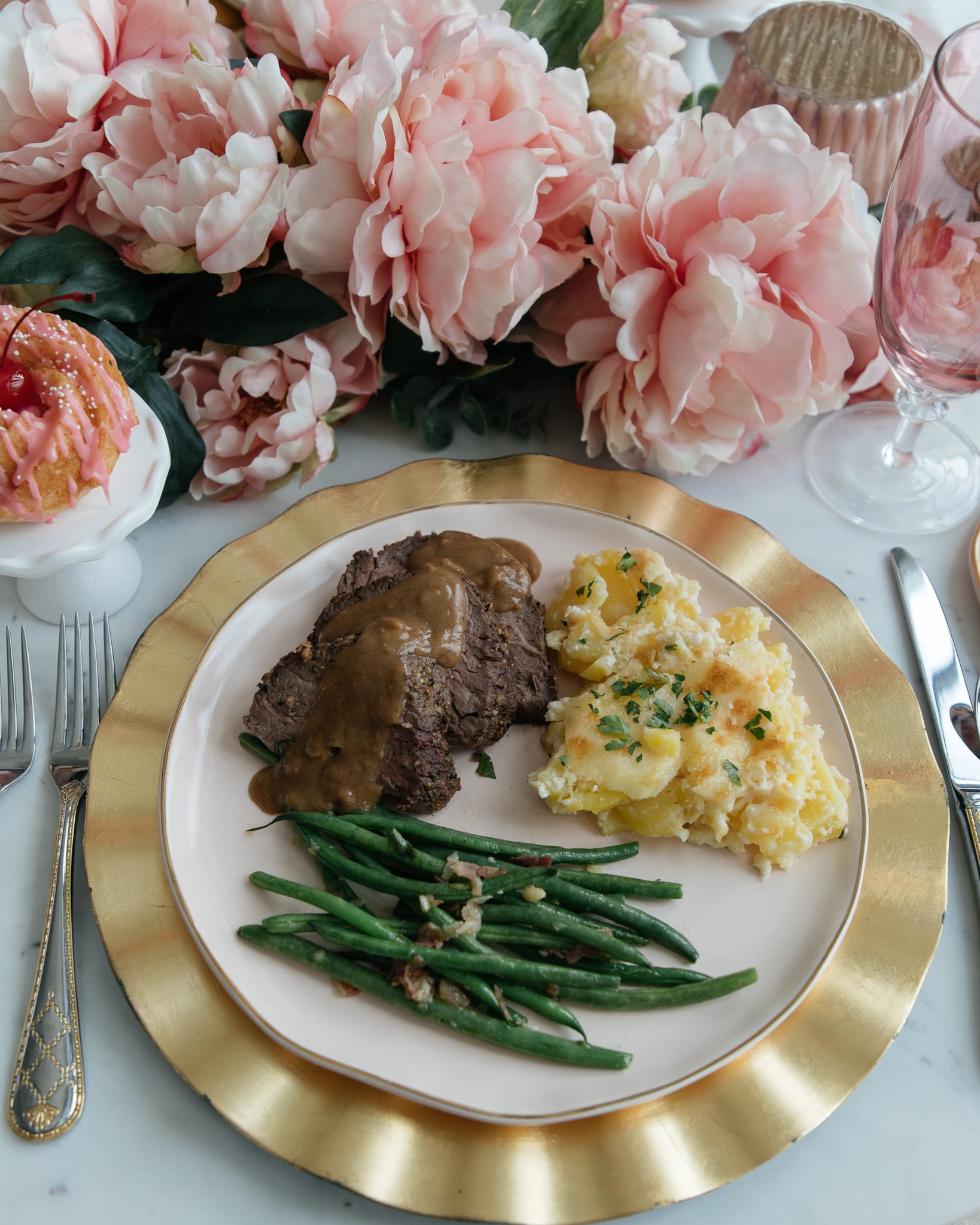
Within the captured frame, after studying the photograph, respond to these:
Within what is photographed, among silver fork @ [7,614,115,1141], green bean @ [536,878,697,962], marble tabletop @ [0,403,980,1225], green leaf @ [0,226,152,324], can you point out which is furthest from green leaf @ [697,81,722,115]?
silver fork @ [7,614,115,1141]

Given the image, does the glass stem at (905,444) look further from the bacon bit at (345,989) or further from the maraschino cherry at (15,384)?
the maraschino cherry at (15,384)

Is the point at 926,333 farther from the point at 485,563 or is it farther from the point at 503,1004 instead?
the point at 503,1004

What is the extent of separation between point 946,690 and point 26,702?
103 inches

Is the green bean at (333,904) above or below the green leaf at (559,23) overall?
below

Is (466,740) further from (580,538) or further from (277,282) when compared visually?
(277,282)

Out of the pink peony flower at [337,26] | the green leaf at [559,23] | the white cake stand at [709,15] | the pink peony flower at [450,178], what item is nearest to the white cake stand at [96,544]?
the pink peony flower at [450,178]

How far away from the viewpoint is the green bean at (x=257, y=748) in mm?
2633

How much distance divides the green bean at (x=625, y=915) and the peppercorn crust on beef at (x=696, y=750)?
22 centimetres

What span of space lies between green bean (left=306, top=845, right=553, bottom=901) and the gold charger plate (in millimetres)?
385

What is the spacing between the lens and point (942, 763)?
2760mm

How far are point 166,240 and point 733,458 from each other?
6.24 feet

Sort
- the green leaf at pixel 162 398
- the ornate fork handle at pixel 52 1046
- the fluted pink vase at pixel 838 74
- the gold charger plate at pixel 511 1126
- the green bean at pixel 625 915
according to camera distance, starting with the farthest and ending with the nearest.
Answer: the fluted pink vase at pixel 838 74
the green leaf at pixel 162 398
the green bean at pixel 625 915
the ornate fork handle at pixel 52 1046
the gold charger plate at pixel 511 1126

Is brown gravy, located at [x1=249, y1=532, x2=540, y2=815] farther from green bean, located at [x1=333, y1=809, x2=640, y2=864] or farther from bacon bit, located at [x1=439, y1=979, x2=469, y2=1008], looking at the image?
bacon bit, located at [x1=439, y1=979, x2=469, y2=1008]

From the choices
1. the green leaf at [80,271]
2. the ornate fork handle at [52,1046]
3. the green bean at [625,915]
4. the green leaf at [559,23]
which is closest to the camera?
the ornate fork handle at [52,1046]
